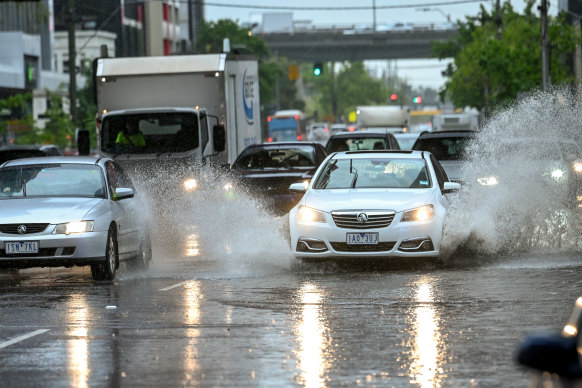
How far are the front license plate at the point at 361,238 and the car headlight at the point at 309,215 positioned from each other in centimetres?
46

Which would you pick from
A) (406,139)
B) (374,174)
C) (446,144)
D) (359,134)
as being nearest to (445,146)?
(446,144)

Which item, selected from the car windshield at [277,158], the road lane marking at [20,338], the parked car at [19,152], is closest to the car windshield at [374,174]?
the car windshield at [277,158]

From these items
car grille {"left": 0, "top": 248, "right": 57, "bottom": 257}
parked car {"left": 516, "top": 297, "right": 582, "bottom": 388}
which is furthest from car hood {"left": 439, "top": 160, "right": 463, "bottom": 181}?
parked car {"left": 516, "top": 297, "right": 582, "bottom": 388}

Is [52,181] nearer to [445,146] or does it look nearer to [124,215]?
[124,215]

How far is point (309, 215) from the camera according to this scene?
610 inches

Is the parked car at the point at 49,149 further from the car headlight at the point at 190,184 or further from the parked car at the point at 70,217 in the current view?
the parked car at the point at 70,217

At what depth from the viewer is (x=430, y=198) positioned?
15586 millimetres

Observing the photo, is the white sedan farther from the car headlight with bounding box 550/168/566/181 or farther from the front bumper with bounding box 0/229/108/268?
the car headlight with bounding box 550/168/566/181

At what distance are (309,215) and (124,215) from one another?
222 cm

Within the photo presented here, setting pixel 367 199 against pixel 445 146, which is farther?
pixel 445 146

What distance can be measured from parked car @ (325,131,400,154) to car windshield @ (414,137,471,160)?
4.23 metres

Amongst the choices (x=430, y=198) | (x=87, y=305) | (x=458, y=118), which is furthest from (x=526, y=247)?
(x=458, y=118)

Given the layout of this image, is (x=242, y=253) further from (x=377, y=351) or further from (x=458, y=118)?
(x=458, y=118)

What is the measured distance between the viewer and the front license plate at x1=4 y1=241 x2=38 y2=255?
14.1 metres
